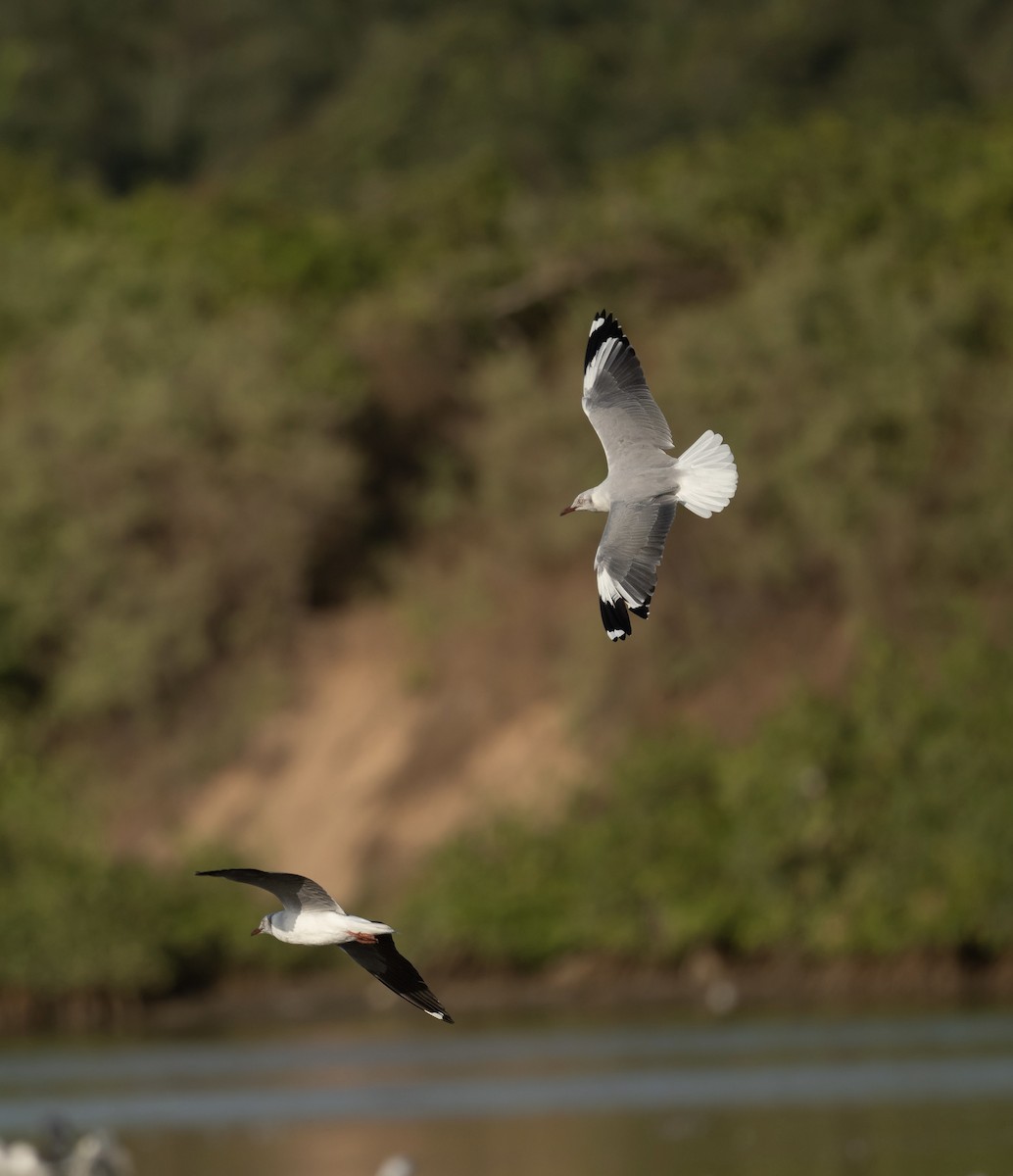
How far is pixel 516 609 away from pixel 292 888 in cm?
3461

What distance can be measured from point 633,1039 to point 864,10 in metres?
84.1

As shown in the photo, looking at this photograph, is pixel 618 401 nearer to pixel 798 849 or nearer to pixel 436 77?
pixel 798 849

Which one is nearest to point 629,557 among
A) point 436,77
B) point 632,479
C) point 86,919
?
point 632,479

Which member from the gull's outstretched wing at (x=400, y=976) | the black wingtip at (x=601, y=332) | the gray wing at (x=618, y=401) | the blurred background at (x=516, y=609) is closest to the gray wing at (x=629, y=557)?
the gray wing at (x=618, y=401)

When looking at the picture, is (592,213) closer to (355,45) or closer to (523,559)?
(523,559)

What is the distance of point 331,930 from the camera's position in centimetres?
1121

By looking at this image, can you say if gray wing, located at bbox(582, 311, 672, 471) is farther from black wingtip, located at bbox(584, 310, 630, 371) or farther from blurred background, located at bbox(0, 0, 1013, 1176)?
blurred background, located at bbox(0, 0, 1013, 1176)

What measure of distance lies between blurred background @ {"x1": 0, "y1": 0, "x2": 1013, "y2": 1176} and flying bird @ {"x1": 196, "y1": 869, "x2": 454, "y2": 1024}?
20.9 meters


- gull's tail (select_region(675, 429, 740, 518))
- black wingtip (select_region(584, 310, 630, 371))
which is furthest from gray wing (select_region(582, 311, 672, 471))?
gull's tail (select_region(675, 429, 740, 518))

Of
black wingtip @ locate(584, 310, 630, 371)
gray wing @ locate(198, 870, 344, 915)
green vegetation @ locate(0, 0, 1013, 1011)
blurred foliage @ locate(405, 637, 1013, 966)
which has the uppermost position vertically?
green vegetation @ locate(0, 0, 1013, 1011)

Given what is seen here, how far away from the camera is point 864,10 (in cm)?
11181

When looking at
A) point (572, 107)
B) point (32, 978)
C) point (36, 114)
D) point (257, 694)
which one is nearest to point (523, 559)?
point (257, 694)

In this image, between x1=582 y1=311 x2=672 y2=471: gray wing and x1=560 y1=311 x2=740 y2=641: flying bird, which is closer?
x1=560 y1=311 x2=740 y2=641: flying bird

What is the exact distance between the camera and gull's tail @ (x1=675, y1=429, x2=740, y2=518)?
11.8m
